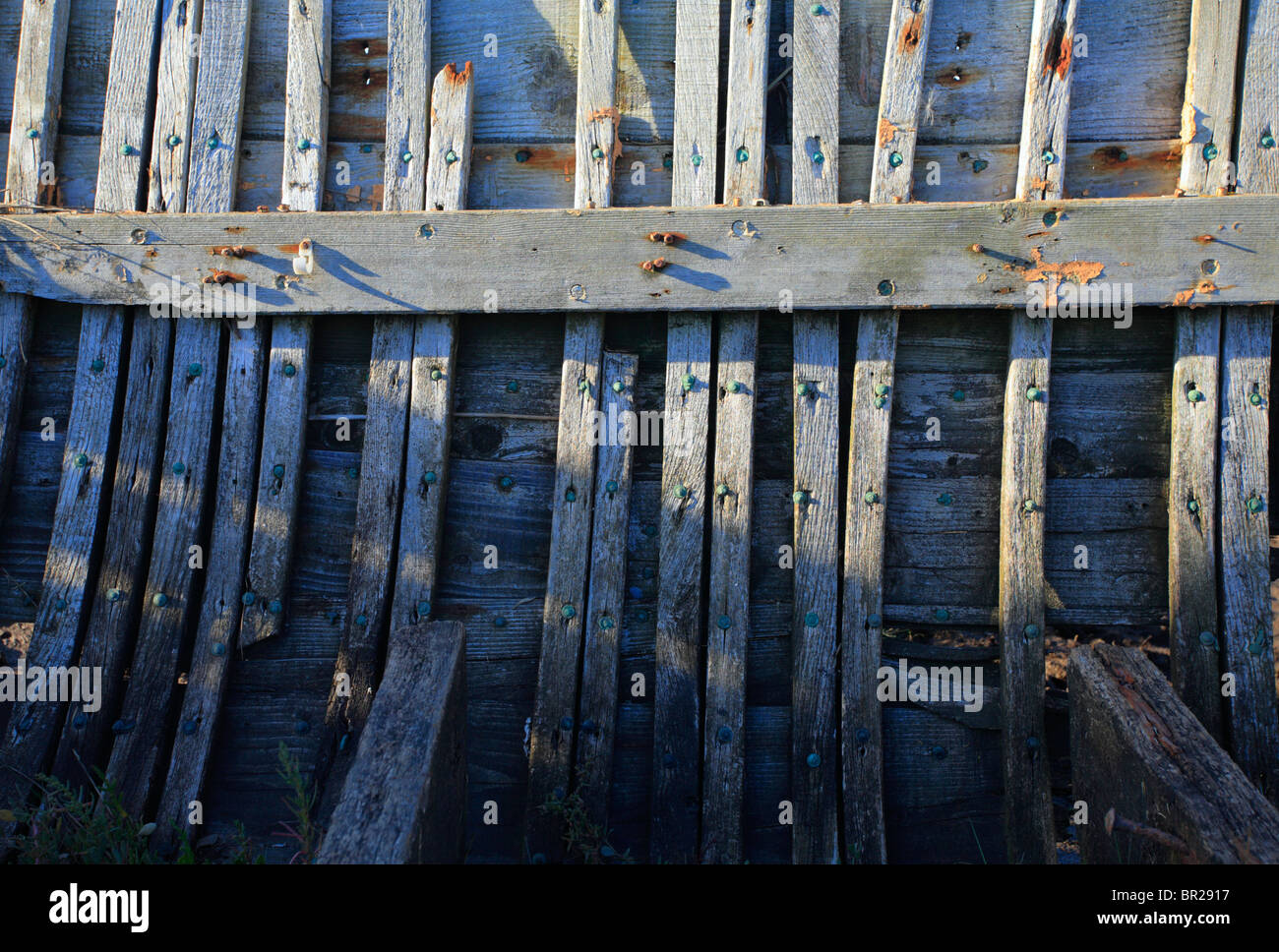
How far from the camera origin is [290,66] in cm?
326

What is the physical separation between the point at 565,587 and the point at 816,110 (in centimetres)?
188

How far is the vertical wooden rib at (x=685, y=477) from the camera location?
10.1ft

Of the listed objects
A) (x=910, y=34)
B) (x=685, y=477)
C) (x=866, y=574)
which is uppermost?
(x=910, y=34)

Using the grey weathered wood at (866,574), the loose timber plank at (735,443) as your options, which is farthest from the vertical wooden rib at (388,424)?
the grey weathered wood at (866,574)

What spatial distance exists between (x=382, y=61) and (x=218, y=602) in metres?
2.07

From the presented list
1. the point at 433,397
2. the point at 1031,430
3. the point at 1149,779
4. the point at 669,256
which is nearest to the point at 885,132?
the point at 669,256

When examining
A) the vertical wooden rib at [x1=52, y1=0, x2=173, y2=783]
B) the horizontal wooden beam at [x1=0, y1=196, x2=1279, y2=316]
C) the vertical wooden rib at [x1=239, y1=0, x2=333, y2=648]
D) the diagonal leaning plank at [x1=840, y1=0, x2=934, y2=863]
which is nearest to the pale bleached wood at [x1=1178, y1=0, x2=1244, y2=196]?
the horizontal wooden beam at [x1=0, y1=196, x2=1279, y2=316]

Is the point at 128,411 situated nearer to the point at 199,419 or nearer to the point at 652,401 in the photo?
the point at 199,419

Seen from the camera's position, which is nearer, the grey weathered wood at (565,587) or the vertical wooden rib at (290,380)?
the grey weathered wood at (565,587)

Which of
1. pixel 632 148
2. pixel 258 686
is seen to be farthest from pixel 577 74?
pixel 258 686

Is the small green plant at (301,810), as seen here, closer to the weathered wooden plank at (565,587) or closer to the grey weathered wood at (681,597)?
the weathered wooden plank at (565,587)

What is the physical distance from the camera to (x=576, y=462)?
3.18m

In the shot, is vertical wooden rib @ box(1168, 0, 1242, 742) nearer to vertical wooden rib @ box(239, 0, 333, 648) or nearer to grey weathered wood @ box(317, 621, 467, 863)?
grey weathered wood @ box(317, 621, 467, 863)

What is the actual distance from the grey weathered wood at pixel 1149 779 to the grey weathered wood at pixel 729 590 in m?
1.07
